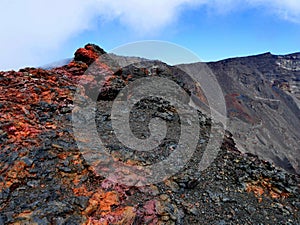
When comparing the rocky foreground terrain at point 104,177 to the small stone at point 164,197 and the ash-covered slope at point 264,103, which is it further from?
the ash-covered slope at point 264,103

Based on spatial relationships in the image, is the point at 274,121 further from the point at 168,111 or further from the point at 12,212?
the point at 12,212

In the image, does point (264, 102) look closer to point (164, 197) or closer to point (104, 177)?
point (164, 197)

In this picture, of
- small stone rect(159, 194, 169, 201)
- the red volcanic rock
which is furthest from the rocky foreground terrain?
the red volcanic rock

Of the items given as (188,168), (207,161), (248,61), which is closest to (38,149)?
(188,168)

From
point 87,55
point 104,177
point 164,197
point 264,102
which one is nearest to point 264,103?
point 264,102

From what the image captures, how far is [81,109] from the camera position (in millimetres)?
7910

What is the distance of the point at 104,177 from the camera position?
18.3 feet

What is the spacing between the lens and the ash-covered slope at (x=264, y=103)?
3691 cm

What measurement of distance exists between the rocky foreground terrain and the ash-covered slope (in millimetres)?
19708

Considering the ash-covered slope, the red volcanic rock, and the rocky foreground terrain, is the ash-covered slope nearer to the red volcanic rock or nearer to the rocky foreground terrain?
the red volcanic rock

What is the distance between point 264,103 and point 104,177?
60828 mm

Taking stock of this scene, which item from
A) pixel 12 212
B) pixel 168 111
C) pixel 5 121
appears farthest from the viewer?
pixel 168 111

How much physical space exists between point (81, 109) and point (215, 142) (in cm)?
402

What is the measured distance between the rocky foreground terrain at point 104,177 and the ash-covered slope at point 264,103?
1971 cm
